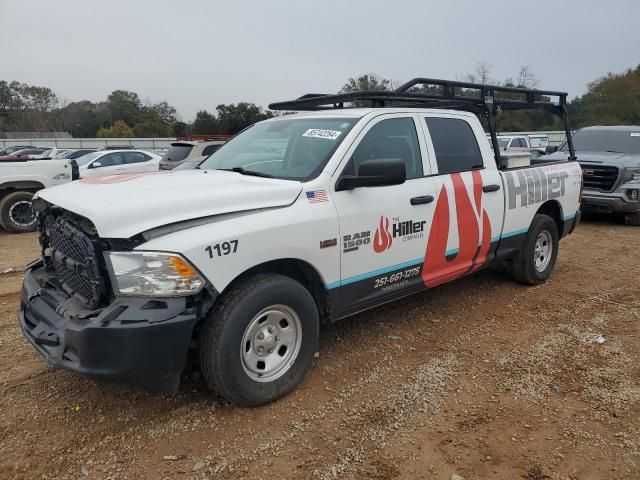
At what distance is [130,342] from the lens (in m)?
2.59

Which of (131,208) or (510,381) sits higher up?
(131,208)

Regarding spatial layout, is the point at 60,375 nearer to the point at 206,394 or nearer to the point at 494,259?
the point at 206,394

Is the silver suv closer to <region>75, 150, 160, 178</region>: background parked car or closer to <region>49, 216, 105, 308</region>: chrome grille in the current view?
<region>49, 216, 105, 308</region>: chrome grille

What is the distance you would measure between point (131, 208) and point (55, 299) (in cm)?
91

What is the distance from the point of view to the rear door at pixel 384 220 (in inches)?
138

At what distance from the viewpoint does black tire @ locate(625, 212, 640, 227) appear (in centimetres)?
980

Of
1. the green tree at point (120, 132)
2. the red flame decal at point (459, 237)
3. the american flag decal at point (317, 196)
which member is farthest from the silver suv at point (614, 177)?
the green tree at point (120, 132)

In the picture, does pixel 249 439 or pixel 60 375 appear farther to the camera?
pixel 60 375

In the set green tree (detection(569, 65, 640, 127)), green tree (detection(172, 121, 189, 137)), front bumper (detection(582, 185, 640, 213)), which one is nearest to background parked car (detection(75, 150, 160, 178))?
front bumper (detection(582, 185, 640, 213))

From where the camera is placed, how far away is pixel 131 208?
2746 millimetres

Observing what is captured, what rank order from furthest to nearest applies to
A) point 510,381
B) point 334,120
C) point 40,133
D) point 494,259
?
point 40,133, point 494,259, point 334,120, point 510,381

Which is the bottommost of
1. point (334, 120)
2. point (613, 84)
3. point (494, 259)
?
point (494, 259)

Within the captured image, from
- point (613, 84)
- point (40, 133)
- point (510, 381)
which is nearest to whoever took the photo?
point (510, 381)

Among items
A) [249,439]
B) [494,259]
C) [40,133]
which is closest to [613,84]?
[494,259]
